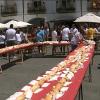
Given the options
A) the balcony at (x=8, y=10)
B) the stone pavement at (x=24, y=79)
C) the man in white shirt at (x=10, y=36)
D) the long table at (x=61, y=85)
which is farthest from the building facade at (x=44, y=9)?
the long table at (x=61, y=85)

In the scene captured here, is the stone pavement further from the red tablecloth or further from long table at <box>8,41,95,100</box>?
the red tablecloth

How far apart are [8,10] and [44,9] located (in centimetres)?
447

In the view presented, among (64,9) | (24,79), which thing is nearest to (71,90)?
(24,79)

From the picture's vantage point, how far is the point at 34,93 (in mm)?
6426

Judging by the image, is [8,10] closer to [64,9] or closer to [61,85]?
[64,9]

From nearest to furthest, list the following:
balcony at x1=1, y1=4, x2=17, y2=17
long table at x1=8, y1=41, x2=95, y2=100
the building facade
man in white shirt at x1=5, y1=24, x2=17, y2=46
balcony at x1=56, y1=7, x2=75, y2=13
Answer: long table at x1=8, y1=41, x2=95, y2=100, man in white shirt at x1=5, y1=24, x2=17, y2=46, the building facade, balcony at x1=56, y1=7, x2=75, y2=13, balcony at x1=1, y1=4, x2=17, y2=17

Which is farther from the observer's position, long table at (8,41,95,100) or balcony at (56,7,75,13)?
balcony at (56,7,75,13)

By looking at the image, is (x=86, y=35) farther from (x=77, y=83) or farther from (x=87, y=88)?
(x=77, y=83)

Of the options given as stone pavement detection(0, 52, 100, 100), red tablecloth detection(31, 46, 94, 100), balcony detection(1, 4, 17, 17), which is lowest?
stone pavement detection(0, 52, 100, 100)

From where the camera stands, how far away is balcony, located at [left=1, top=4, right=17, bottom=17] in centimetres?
5606

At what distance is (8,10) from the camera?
56.2m

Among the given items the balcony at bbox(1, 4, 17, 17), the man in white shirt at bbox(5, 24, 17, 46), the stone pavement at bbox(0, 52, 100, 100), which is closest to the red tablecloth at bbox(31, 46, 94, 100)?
the stone pavement at bbox(0, 52, 100, 100)

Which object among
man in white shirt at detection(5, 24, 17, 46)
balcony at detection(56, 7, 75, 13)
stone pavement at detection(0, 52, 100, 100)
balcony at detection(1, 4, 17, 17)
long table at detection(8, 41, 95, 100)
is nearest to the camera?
long table at detection(8, 41, 95, 100)

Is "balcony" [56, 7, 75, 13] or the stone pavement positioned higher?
"balcony" [56, 7, 75, 13]
